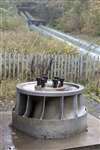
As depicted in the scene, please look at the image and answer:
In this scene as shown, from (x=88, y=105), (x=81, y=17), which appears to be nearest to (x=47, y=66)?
(x=88, y=105)

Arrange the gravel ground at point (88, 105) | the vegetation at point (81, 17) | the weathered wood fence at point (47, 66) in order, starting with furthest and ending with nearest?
the vegetation at point (81, 17), the weathered wood fence at point (47, 66), the gravel ground at point (88, 105)

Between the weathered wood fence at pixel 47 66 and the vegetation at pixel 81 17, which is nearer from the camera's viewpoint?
the weathered wood fence at pixel 47 66

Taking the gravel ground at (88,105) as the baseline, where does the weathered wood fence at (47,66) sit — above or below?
above

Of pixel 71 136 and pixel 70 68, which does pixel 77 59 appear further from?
pixel 71 136

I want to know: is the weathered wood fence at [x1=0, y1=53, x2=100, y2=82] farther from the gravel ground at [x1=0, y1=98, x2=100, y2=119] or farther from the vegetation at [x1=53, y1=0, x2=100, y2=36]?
the vegetation at [x1=53, y1=0, x2=100, y2=36]

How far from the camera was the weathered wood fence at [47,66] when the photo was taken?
429 inches

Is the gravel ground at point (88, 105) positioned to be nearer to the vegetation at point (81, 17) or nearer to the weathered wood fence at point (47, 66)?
the weathered wood fence at point (47, 66)

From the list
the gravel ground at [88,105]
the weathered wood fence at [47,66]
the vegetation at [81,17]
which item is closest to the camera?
the gravel ground at [88,105]

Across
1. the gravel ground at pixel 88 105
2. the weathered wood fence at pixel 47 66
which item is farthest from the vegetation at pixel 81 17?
the gravel ground at pixel 88 105

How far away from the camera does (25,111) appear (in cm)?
577

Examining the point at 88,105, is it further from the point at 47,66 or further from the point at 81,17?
the point at 81,17

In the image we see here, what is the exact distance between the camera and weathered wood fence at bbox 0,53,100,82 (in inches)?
429

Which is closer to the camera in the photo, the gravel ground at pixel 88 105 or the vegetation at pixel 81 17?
the gravel ground at pixel 88 105

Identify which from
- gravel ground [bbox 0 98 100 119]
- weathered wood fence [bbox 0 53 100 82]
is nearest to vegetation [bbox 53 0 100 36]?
weathered wood fence [bbox 0 53 100 82]
